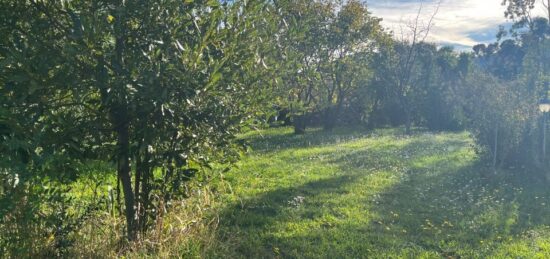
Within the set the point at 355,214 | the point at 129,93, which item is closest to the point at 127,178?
the point at 129,93

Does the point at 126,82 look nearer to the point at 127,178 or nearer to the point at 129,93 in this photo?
the point at 129,93

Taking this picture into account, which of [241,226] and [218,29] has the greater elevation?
[218,29]

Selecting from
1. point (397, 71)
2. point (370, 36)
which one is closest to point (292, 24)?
point (370, 36)

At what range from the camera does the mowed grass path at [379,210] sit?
26.2 ft

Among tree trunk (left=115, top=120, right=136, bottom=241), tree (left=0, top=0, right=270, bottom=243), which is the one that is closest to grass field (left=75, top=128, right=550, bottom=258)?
tree trunk (left=115, top=120, right=136, bottom=241)

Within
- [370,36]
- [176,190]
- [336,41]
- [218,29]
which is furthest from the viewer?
[370,36]

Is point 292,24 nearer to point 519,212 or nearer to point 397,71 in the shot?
point 519,212

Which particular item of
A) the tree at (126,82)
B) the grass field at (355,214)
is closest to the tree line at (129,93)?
the tree at (126,82)

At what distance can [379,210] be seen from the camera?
10852 millimetres

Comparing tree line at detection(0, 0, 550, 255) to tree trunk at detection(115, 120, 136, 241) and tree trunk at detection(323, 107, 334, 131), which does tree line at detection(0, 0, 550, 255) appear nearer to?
tree trunk at detection(115, 120, 136, 241)

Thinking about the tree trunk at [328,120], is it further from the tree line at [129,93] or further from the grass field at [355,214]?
the tree line at [129,93]

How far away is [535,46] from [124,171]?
42256 mm

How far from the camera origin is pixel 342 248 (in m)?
7.80

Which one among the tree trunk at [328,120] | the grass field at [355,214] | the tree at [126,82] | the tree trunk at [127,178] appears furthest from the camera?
→ the tree trunk at [328,120]
